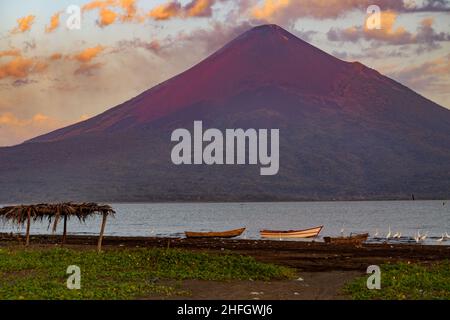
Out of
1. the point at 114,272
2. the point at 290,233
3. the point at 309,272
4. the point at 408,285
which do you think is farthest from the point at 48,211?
the point at 290,233

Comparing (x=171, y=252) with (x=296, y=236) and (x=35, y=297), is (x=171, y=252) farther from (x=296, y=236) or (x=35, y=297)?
(x=296, y=236)

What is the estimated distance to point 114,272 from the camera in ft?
88.5

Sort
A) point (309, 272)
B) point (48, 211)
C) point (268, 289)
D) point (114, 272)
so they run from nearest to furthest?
point (268, 289)
point (114, 272)
point (309, 272)
point (48, 211)

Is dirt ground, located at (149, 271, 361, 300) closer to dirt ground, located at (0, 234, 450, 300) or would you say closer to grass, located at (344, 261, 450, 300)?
dirt ground, located at (0, 234, 450, 300)

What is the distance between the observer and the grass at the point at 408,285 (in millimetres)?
22047

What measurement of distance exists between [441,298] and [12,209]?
27512 mm

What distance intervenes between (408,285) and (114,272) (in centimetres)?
1053

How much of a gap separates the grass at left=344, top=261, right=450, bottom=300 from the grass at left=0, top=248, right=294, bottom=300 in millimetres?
3852

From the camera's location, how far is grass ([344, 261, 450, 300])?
22.0 m

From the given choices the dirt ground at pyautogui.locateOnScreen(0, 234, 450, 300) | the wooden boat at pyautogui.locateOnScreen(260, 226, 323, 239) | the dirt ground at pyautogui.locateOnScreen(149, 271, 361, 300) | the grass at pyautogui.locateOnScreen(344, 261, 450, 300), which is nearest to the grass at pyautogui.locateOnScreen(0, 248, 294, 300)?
the dirt ground at pyautogui.locateOnScreen(149, 271, 361, 300)

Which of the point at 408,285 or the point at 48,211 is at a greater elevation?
the point at 48,211

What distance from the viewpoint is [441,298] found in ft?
70.7

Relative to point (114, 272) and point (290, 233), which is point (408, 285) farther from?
point (290, 233)

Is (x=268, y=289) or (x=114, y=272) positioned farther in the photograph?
(x=114, y=272)
